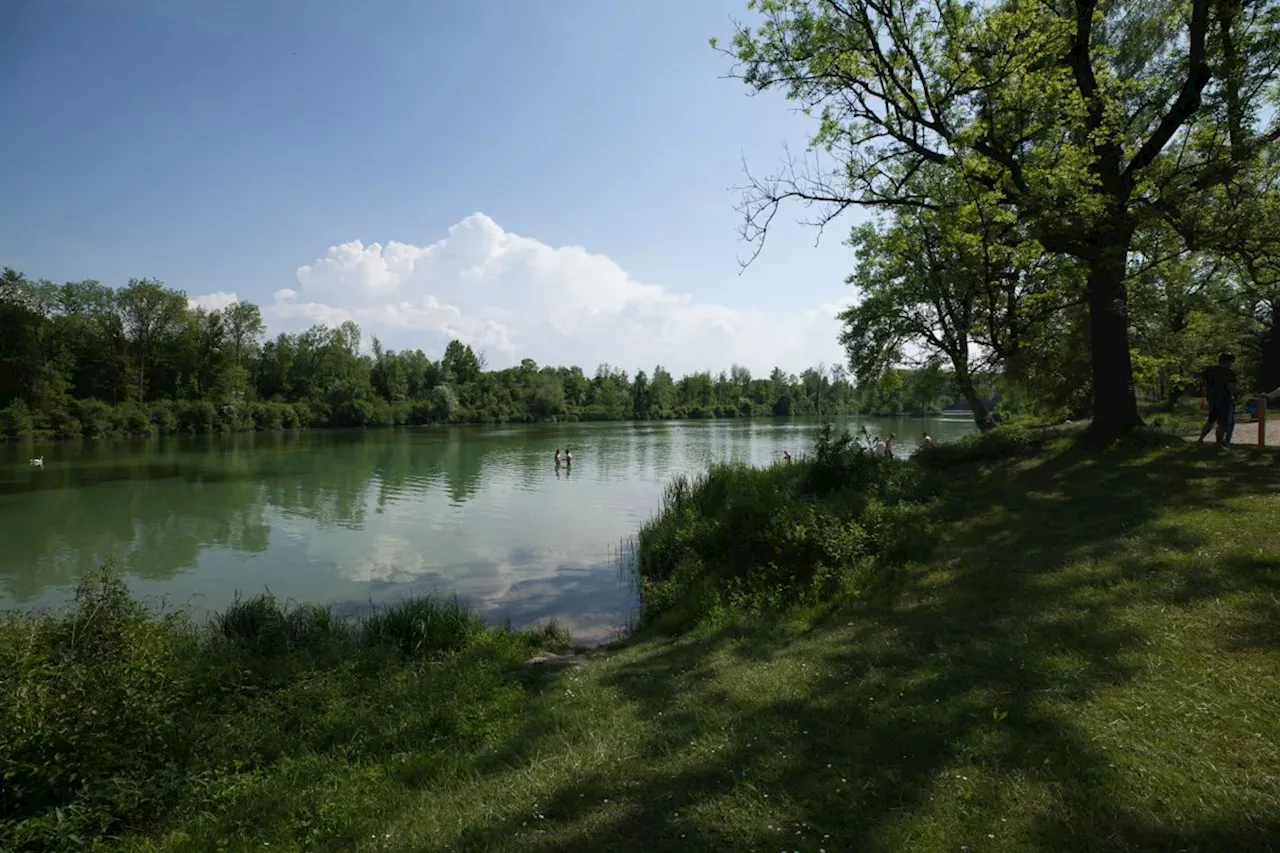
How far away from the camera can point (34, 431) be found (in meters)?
62.8

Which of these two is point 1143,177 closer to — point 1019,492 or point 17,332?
point 1019,492

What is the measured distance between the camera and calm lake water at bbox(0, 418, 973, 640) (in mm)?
14656

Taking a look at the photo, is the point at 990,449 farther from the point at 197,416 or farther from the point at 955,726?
the point at 197,416

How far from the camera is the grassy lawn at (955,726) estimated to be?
11.6ft

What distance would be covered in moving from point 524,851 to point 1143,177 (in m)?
15.8

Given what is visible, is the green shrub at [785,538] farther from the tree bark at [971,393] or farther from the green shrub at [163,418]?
the green shrub at [163,418]

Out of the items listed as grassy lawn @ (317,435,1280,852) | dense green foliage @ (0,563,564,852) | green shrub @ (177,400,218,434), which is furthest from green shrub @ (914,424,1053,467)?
green shrub @ (177,400,218,434)

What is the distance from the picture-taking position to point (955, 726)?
4523mm

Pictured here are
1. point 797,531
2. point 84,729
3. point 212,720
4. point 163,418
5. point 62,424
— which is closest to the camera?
point 84,729

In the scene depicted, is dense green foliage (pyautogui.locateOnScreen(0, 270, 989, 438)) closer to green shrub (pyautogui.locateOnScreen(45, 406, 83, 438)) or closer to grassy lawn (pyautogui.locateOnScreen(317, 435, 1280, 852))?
green shrub (pyautogui.locateOnScreen(45, 406, 83, 438))

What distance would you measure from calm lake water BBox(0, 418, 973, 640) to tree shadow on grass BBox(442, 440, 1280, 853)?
5.66 meters

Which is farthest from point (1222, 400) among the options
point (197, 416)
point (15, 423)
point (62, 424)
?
point (197, 416)

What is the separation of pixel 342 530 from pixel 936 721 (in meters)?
20.8

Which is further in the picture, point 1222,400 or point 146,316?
point 146,316
